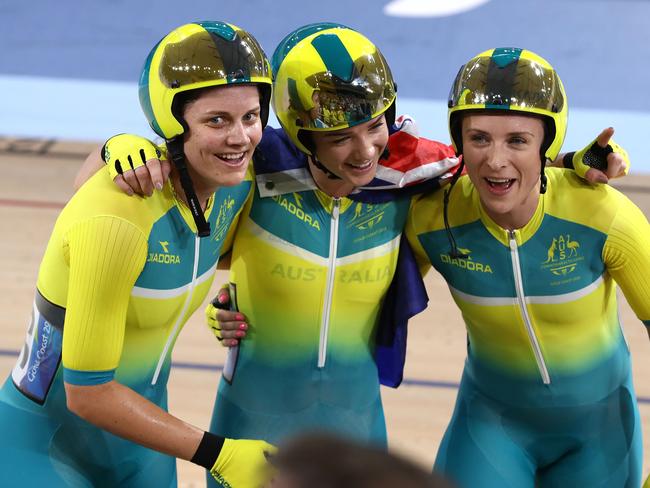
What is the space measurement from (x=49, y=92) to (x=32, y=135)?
1057mm

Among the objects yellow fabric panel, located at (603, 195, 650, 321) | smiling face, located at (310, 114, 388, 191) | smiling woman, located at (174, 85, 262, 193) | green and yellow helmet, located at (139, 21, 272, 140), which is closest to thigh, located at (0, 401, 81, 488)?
smiling woman, located at (174, 85, 262, 193)

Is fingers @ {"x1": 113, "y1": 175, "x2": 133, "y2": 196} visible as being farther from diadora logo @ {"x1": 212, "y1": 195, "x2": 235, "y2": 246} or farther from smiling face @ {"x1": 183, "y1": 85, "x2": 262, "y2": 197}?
diadora logo @ {"x1": 212, "y1": 195, "x2": 235, "y2": 246}

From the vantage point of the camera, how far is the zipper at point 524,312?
3.04m

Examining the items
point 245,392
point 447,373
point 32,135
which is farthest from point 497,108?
point 32,135

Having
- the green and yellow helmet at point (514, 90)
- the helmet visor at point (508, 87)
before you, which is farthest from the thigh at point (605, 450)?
the helmet visor at point (508, 87)

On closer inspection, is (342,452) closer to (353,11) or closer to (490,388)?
(490,388)

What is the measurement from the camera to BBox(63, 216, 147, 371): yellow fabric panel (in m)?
2.51

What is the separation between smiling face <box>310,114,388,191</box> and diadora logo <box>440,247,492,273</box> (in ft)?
1.16

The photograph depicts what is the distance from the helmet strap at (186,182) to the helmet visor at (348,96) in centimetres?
41

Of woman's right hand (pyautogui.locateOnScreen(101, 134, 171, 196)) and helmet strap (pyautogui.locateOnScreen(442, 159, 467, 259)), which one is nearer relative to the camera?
woman's right hand (pyautogui.locateOnScreen(101, 134, 171, 196))

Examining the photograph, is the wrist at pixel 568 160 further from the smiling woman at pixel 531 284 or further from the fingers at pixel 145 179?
the fingers at pixel 145 179

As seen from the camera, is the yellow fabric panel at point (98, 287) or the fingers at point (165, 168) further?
the fingers at point (165, 168)

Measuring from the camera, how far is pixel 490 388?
321 centimetres

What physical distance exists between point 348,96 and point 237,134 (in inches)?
15.2
